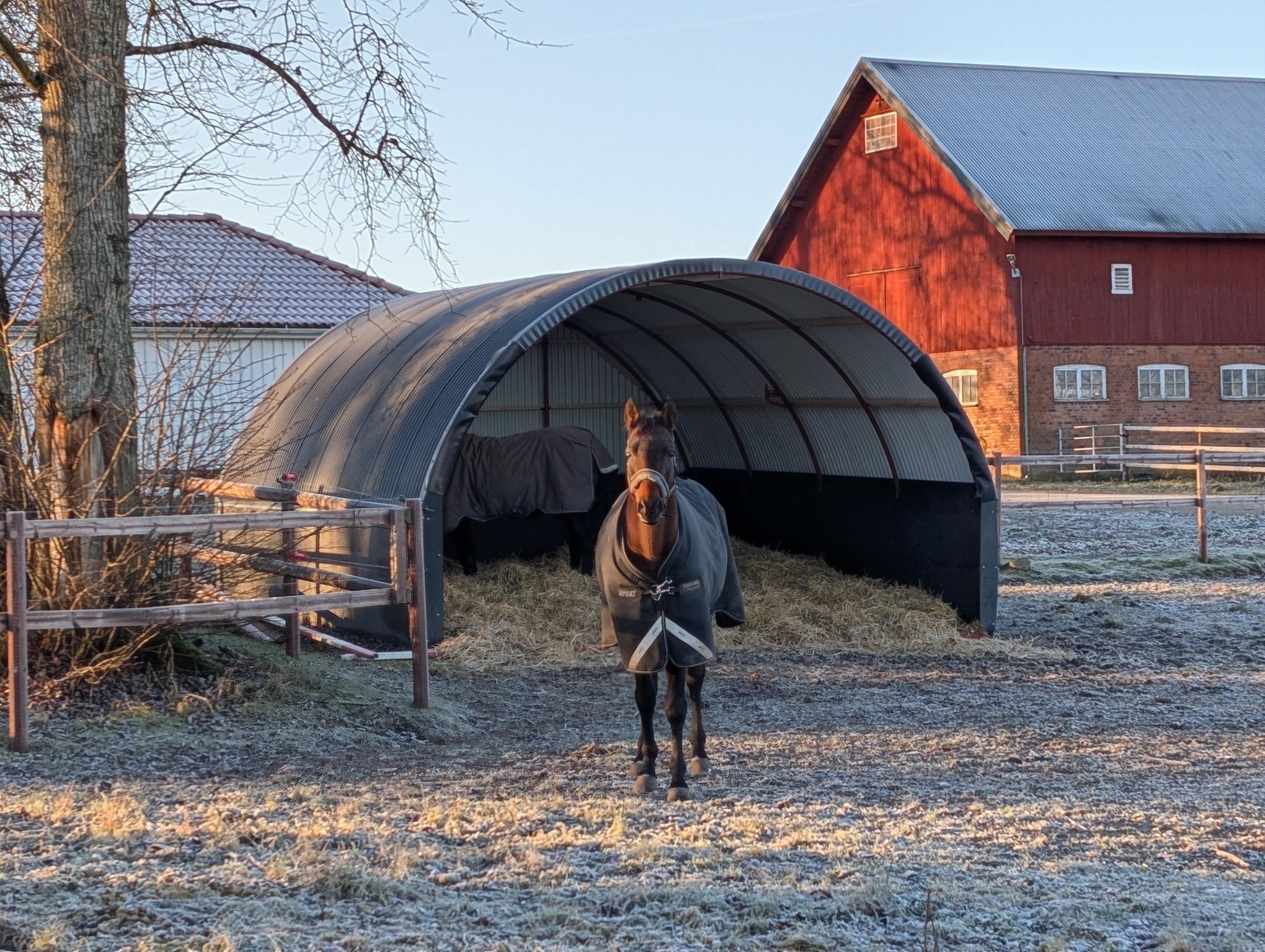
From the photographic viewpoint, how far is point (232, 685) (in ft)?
25.8

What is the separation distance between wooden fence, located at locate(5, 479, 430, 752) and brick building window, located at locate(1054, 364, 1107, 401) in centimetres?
2111

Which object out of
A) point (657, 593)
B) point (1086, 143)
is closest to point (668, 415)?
point (657, 593)

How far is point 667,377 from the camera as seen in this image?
1566cm

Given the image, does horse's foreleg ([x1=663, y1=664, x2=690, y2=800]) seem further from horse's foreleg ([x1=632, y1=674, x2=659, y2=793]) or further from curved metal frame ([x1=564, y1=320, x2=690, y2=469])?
curved metal frame ([x1=564, y1=320, x2=690, y2=469])

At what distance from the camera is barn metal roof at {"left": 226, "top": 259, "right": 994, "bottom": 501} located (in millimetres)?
10508

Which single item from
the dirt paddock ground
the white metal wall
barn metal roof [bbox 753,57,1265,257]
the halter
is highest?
barn metal roof [bbox 753,57,1265,257]

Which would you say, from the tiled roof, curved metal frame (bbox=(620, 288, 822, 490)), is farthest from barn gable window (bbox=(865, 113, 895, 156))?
curved metal frame (bbox=(620, 288, 822, 490))

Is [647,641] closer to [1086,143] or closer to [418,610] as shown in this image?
[418,610]

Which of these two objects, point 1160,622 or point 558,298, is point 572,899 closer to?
point 558,298

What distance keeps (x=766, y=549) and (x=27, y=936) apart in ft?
34.9

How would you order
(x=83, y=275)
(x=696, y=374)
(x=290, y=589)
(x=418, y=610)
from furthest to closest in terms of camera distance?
(x=696, y=374) < (x=290, y=589) < (x=418, y=610) < (x=83, y=275)

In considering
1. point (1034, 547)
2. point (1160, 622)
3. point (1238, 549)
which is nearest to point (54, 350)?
point (1160, 622)

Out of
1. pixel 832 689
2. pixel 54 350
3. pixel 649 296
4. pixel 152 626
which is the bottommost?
pixel 832 689

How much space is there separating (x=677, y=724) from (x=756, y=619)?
4.93 m
